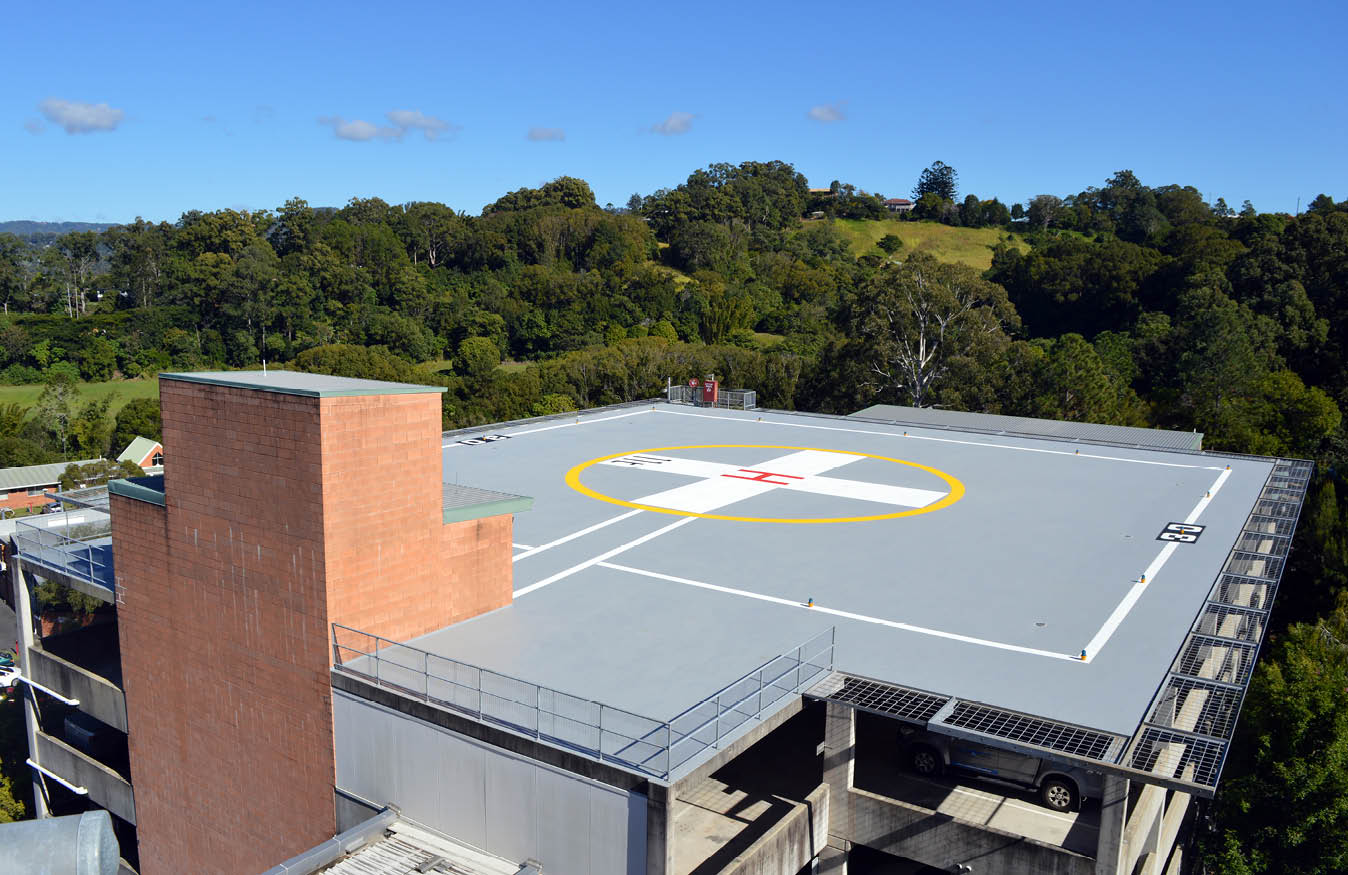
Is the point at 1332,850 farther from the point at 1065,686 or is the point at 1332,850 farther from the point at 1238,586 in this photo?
the point at 1065,686

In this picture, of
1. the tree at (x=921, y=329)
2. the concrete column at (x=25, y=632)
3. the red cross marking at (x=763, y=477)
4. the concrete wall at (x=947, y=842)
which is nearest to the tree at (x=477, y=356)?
the tree at (x=921, y=329)

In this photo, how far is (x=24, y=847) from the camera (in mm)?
3074

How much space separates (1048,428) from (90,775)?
3415 cm

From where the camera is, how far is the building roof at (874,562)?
17250 mm

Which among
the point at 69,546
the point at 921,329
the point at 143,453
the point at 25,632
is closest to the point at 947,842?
the point at 69,546

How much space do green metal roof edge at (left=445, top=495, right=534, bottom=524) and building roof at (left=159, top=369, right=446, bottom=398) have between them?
2277mm

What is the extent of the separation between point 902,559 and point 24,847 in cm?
2215

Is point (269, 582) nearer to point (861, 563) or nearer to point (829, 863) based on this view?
point (829, 863)

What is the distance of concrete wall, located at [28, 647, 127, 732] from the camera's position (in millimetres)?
21281

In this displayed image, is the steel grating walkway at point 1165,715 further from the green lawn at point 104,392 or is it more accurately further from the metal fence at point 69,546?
the green lawn at point 104,392

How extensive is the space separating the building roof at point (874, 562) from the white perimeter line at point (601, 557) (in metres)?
0.07

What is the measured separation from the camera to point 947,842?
1549cm

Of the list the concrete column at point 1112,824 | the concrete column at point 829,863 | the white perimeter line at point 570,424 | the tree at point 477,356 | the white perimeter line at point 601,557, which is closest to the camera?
the concrete column at point 1112,824

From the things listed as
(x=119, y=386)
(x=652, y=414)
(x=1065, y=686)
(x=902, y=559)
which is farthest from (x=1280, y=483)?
(x=119, y=386)
